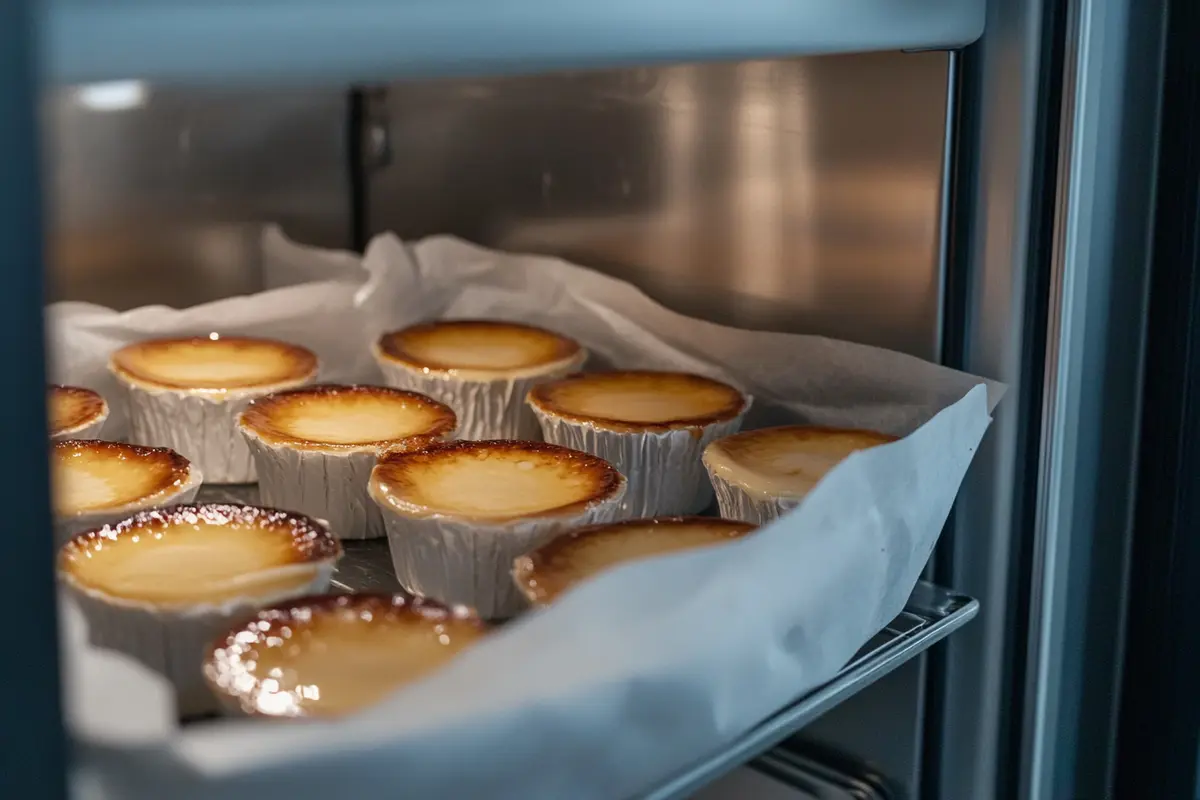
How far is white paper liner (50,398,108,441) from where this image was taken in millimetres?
916

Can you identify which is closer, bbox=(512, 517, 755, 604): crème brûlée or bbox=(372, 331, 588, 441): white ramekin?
bbox=(512, 517, 755, 604): crème brûlée

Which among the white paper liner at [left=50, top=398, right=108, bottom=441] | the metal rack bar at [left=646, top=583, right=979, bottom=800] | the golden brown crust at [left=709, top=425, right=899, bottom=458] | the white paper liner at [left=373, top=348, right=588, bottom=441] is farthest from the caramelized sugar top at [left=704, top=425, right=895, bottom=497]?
the white paper liner at [left=50, top=398, right=108, bottom=441]

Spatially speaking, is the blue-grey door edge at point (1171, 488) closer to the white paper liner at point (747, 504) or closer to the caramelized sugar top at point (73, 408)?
the white paper liner at point (747, 504)

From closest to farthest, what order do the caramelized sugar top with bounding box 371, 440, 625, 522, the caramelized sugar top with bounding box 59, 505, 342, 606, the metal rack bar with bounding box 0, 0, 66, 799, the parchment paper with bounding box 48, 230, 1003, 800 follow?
A: 1. the metal rack bar with bounding box 0, 0, 66, 799
2. the parchment paper with bounding box 48, 230, 1003, 800
3. the caramelized sugar top with bounding box 59, 505, 342, 606
4. the caramelized sugar top with bounding box 371, 440, 625, 522

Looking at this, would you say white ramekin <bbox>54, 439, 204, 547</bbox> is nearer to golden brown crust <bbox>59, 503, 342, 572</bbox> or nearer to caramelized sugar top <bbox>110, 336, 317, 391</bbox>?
golden brown crust <bbox>59, 503, 342, 572</bbox>

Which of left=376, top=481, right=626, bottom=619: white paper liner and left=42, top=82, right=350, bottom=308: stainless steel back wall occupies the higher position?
left=42, top=82, right=350, bottom=308: stainless steel back wall

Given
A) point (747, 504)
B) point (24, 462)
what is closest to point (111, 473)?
point (747, 504)

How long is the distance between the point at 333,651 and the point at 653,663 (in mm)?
188

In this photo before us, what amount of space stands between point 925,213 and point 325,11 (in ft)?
1.55

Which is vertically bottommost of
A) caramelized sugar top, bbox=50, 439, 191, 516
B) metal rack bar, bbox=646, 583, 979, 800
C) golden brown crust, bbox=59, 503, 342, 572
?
metal rack bar, bbox=646, 583, 979, 800

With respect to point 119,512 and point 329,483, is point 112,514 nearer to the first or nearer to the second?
point 119,512

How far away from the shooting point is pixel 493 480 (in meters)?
0.88

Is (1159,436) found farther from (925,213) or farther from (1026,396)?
(925,213)

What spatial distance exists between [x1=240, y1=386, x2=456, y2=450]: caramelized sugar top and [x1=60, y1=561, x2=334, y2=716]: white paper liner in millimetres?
234
